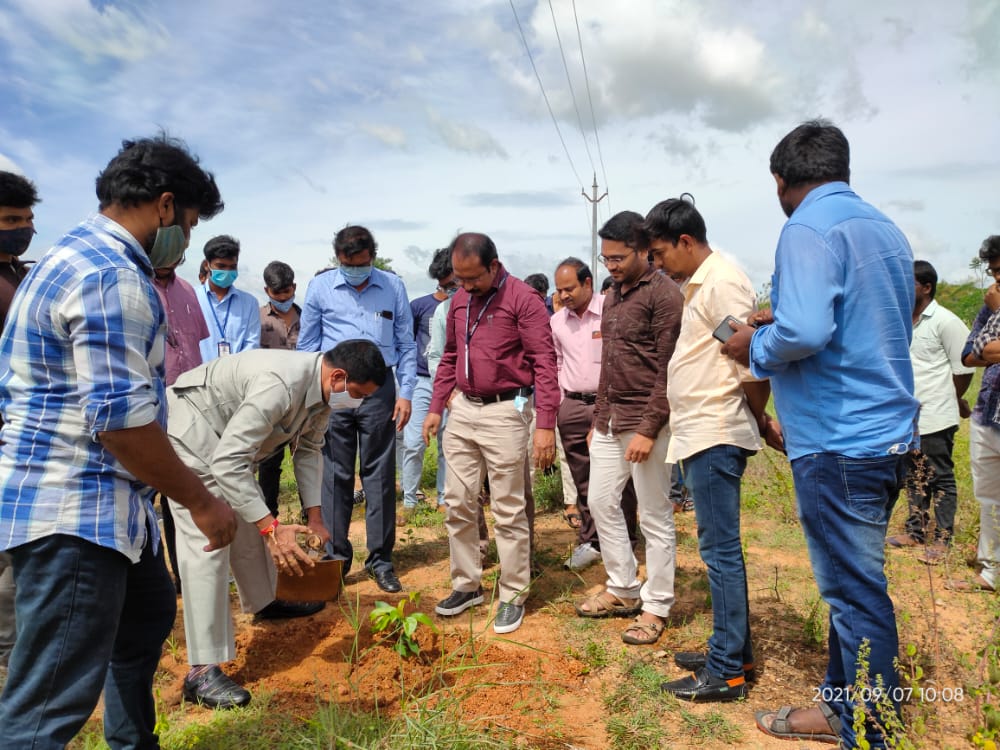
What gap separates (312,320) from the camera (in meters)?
4.80

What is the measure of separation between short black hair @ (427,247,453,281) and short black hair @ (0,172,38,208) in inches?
152

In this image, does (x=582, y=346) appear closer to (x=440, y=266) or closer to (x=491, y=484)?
(x=491, y=484)

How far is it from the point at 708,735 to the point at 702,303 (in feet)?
5.83

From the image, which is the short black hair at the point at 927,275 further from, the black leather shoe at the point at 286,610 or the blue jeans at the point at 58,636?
the blue jeans at the point at 58,636

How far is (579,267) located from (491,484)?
1772 mm

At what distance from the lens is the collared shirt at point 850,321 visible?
7.68ft

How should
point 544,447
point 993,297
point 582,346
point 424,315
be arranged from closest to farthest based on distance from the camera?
point 544,447
point 993,297
point 582,346
point 424,315

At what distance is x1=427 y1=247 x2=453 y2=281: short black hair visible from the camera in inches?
259

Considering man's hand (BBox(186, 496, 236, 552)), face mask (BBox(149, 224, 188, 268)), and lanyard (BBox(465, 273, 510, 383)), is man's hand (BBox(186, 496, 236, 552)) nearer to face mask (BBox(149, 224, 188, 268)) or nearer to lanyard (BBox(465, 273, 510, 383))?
face mask (BBox(149, 224, 188, 268))

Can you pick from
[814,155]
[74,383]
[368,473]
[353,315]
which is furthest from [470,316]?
[74,383]

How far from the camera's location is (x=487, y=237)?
3.95m

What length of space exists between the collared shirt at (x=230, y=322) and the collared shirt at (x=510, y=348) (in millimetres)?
1964

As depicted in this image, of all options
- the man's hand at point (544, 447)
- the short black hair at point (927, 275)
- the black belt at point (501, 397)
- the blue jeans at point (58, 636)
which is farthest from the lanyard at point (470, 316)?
the short black hair at point (927, 275)

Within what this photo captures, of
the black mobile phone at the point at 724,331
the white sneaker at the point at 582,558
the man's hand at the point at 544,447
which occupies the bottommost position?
the white sneaker at the point at 582,558
